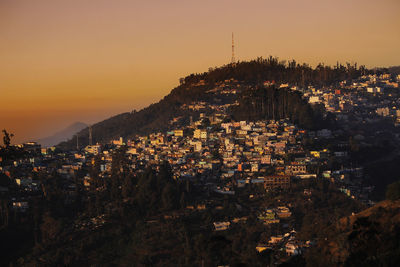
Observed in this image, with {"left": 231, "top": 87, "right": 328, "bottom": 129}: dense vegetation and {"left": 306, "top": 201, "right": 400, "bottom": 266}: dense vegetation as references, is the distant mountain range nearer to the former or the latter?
{"left": 231, "top": 87, "right": 328, "bottom": 129}: dense vegetation

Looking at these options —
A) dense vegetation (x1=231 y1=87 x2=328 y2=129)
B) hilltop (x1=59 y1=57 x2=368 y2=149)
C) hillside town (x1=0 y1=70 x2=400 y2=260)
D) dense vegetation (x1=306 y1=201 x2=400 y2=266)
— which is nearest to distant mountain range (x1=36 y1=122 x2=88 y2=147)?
hilltop (x1=59 y1=57 x2=368 y2=149)

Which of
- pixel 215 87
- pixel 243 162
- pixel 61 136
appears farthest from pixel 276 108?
pixel 61 136

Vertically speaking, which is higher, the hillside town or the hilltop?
the hilltop

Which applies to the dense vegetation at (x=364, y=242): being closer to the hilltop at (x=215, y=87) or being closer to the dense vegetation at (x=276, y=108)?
the dense vegetation at (x=276, y=108)

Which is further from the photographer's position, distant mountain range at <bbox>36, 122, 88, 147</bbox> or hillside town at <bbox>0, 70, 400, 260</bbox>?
distant mountain range at <bbox>36, 122, 88, 147</bbox>

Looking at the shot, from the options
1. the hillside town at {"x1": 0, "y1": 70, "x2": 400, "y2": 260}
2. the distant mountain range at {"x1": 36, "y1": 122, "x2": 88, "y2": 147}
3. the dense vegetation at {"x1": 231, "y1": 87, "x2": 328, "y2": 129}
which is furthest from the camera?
the distant mountain range at {"x1": 36, "y1": 122, "x2": 88, "y2": 147}

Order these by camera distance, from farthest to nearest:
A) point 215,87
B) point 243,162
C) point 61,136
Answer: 1. point 61,136
2. point 215,87
3. point 243,162

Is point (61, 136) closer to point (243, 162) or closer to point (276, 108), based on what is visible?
point (276, 108)

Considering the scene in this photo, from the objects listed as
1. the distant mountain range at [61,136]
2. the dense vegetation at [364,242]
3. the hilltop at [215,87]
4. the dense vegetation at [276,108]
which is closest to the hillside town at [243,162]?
the dense vegetation at [276,108]
